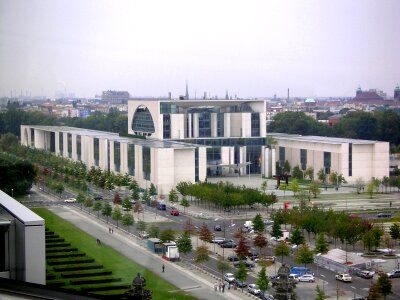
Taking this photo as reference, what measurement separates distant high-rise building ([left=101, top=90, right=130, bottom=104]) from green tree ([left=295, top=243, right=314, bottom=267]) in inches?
95.5

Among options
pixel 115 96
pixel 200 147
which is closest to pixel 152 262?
pixel 115 96

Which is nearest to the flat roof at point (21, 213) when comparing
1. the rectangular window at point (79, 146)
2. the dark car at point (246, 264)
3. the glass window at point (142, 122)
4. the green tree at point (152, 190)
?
the dark car at point (246, 264)

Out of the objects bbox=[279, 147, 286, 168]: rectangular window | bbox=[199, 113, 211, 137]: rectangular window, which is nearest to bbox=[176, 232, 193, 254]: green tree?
bbox=[279, 147, 286, 168]: rectangular window

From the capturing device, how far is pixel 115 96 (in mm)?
6332

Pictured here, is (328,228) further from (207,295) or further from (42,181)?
(42,181)

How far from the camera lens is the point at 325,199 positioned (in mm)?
5156

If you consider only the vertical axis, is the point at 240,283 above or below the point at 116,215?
below

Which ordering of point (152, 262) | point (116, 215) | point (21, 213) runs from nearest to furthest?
point (21, 213)
point (152, 262)
point (116, 215)

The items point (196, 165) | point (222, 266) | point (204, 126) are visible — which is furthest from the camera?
point (204, 126)

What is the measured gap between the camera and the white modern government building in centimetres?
562

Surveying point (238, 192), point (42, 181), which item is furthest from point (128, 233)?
point (238, 192)

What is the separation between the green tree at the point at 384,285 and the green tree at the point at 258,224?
151 cm

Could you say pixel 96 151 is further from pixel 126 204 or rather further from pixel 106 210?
pixel 106 210

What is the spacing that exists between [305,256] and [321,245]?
0.20 meters
